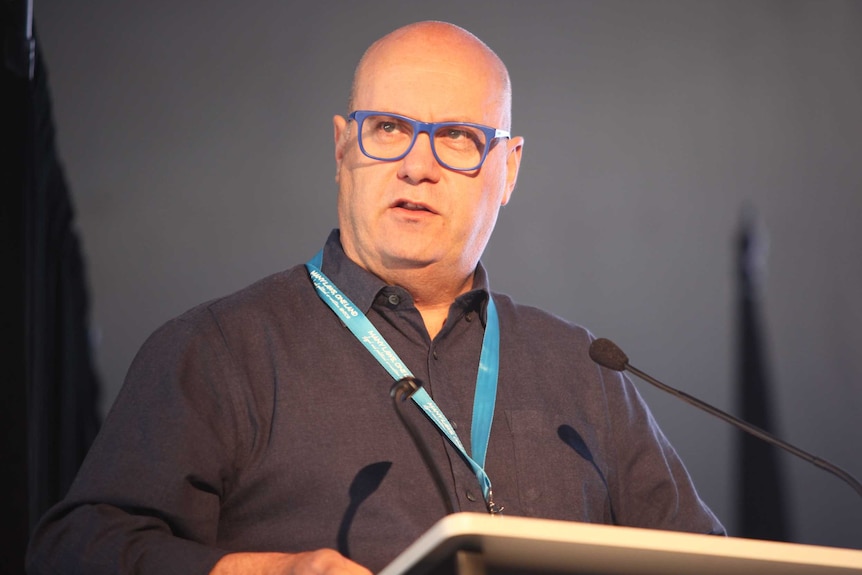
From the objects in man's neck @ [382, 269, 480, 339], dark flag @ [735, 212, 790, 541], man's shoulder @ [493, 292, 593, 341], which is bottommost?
dark flag @ [735, 212, 790, 541]

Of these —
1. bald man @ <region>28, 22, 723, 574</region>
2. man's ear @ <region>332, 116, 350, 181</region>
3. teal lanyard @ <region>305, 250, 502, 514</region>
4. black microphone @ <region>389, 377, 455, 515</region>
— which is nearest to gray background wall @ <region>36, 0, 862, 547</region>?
man's ear @ <region>332, 116, 350, 181</region>

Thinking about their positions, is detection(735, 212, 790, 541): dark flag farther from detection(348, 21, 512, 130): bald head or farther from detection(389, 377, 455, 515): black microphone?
detection(389, 377, 455, 515): black microphone

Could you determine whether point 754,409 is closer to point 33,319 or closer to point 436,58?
point 436,58

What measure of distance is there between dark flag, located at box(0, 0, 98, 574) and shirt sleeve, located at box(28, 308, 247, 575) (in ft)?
1.91

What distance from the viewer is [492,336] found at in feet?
7.50

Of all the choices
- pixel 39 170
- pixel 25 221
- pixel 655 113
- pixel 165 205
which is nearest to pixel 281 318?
pixel 25 221

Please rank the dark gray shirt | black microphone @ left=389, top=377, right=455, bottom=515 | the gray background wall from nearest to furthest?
black microphone @ left=389, top=377, right=455, bottom=515
the dark gray shirt
the gray background wall

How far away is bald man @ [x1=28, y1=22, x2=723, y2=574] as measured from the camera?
71.0 inches

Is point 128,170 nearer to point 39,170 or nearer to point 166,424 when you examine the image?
point 39,170

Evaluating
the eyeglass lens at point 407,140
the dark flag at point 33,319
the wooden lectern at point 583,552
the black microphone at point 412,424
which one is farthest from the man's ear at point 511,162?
the wooden lectern at point 583,552

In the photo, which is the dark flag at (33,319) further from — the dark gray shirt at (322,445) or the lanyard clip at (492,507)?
the lanyard clip at (492,507)

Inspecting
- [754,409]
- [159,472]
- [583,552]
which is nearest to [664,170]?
[754,409]

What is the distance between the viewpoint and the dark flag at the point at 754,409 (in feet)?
12.3

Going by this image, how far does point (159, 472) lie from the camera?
1.79 metres
